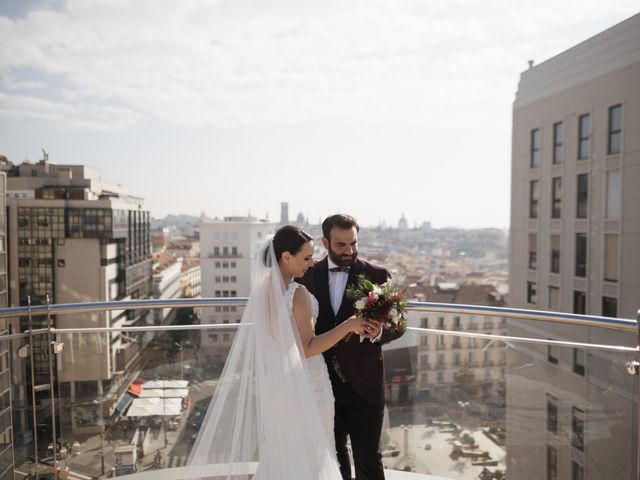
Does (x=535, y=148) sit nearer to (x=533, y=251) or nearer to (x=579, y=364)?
(x=533, y=251)

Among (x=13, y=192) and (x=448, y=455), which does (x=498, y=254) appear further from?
(x=448, y=455)

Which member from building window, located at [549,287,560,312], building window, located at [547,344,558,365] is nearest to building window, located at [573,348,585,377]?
building window, located at [547,344,558,365]

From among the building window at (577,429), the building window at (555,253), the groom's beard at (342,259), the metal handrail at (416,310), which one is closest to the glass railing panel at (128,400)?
the metal handrail at (416,310)

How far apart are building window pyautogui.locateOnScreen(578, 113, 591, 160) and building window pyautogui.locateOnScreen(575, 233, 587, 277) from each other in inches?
135

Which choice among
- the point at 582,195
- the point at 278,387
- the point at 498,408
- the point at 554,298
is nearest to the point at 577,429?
the point at 498,408

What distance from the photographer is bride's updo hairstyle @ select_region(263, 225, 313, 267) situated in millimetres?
2697

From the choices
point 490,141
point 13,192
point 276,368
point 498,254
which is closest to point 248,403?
point 276,368

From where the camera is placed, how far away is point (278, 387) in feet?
8.93

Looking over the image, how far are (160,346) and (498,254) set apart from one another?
294ft

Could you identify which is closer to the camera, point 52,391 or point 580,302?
point 52,391

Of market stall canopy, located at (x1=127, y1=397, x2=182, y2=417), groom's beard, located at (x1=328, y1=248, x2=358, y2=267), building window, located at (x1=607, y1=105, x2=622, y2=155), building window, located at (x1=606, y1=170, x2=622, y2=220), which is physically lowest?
market stall canopy, located at (x1=127, y1=397, x2=182, y2=417)

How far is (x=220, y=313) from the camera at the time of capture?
419cm

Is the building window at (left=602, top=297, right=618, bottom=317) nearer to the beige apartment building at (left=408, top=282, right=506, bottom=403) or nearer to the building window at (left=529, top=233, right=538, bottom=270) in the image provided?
the building window at (left=529, top=233, right=538, bottom=270)

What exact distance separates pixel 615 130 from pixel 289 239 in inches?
878
